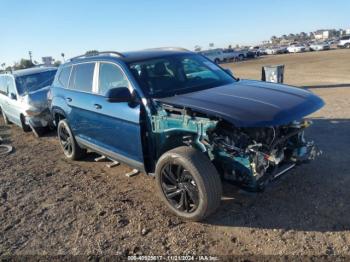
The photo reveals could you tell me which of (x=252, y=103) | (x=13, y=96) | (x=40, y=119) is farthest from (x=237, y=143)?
(x=13, y=96)

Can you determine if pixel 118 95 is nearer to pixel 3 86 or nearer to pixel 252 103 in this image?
pixel 252 103

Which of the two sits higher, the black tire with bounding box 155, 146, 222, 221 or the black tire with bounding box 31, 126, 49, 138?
the black tire with bounding box 155, 146, 222, 221

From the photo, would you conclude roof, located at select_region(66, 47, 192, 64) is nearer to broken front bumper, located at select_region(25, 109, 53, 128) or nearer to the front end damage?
the front end damage

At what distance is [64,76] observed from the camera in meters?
6.96

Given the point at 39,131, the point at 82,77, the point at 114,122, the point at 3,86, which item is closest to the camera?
the point at 114,122

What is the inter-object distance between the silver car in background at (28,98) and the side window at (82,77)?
3223 mm

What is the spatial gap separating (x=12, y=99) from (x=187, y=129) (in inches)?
308

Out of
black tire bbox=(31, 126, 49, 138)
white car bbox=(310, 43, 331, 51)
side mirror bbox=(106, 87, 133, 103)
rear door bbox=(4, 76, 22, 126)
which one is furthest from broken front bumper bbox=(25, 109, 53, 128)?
white car bbox=(310, 43, 331, 51)

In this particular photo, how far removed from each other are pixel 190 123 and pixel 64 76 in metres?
3.77

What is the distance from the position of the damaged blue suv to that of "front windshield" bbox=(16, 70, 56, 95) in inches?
A: 196

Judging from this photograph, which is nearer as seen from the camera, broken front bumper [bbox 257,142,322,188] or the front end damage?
the front end damage

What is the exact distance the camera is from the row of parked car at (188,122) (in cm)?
397

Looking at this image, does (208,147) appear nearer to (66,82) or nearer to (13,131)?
(66,82)

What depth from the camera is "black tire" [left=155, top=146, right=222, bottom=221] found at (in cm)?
396
